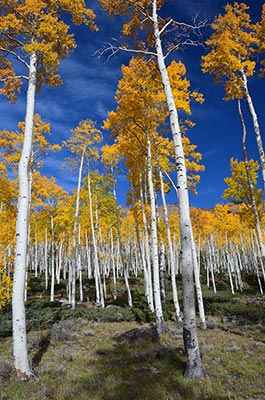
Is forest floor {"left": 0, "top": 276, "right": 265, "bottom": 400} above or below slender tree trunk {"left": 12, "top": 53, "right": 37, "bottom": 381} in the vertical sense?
below

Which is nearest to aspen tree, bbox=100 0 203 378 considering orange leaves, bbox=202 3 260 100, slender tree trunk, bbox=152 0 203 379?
slender tree trunk, bbox=152 0 203 379

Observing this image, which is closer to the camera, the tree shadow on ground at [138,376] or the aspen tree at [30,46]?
the tree shadow on ground at [138,376]

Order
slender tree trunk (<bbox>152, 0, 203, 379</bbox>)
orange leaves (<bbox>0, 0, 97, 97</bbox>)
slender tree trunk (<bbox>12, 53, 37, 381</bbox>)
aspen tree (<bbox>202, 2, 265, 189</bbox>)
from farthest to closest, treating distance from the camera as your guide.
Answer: aspen tree (<bbox>202, 2, 265, 189</bbox>) < orange leaves (<bbox>0, 0, 97, 97</bbox>) < slender tree trunk (<bbox>152, 0, 203, 379</bbox>) < slender tree trunk (<bbox>12, 53, 37, 381</bbox>)

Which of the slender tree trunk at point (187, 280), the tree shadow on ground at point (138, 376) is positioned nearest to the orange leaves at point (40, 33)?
the slender tree trunk at point (187, 280)

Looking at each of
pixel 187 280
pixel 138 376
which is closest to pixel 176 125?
pixel 187 280

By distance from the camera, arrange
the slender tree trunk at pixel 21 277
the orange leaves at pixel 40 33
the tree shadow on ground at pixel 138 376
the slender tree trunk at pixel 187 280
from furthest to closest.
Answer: the orange leaves at pixel 40 33
the slender tree trunk at pixel 187 280
the slender tree trunk at pixel 21 277
the tree shadow on ground at pixel 138 376

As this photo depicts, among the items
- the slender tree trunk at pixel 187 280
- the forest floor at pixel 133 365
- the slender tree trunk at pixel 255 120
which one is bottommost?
the forest floor at pixel 133 365

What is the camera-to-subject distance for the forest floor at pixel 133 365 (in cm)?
503

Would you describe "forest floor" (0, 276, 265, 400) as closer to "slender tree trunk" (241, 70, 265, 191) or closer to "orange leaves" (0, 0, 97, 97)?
"slender tree trunk" (241, 70, 265, 191)

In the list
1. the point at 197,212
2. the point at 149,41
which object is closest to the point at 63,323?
the point at 149,41

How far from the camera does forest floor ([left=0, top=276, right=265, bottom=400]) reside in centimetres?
503

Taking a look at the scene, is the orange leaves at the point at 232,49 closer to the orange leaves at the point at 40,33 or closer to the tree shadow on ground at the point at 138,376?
the orange leaves at the point at 40,33

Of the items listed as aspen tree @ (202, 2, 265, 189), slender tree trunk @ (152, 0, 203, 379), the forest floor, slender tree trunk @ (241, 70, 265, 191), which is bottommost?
the forest floor

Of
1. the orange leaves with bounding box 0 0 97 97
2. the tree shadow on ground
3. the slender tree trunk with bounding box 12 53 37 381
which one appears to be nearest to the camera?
the tree shadow on ground
